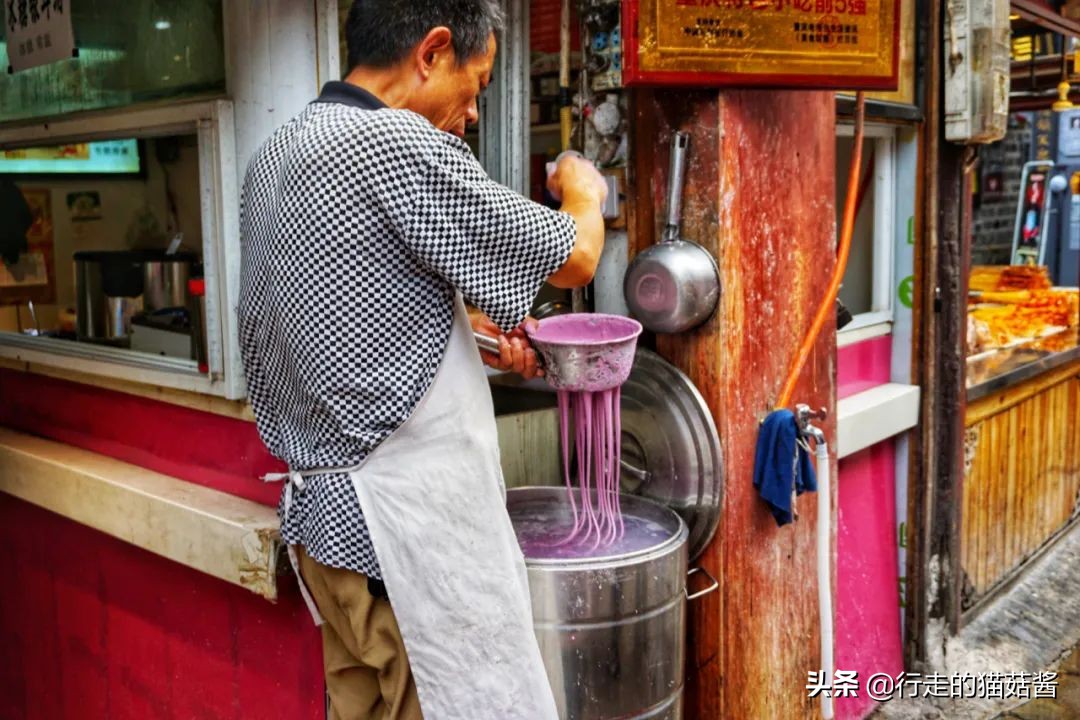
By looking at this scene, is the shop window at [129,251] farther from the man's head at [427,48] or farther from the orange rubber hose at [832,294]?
the orange rubber hose at [832,294]

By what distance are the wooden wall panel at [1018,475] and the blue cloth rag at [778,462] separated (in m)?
2.66

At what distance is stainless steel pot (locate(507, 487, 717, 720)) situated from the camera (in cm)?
285

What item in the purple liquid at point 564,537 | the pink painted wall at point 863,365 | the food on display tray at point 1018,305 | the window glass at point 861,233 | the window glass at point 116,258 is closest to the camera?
the purple liquid at point 564,537

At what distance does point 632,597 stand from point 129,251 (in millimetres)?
2841

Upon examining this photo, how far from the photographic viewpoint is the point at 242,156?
10.4 ft

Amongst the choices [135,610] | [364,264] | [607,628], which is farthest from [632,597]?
[135,610]

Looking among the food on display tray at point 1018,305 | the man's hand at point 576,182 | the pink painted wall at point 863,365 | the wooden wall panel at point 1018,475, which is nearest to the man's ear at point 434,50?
the man's hand at point 576,182

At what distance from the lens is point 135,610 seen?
3.93 m

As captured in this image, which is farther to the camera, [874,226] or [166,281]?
[874,226]

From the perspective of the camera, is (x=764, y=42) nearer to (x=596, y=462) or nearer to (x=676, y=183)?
(x=676, y=183)

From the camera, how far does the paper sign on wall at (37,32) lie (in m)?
3.71

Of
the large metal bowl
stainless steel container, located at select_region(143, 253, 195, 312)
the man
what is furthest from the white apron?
stainless steel container, located at select_region(143, 253, 195, 312)

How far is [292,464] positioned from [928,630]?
3980mm

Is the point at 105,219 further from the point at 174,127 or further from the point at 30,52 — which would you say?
the point at 174,127
